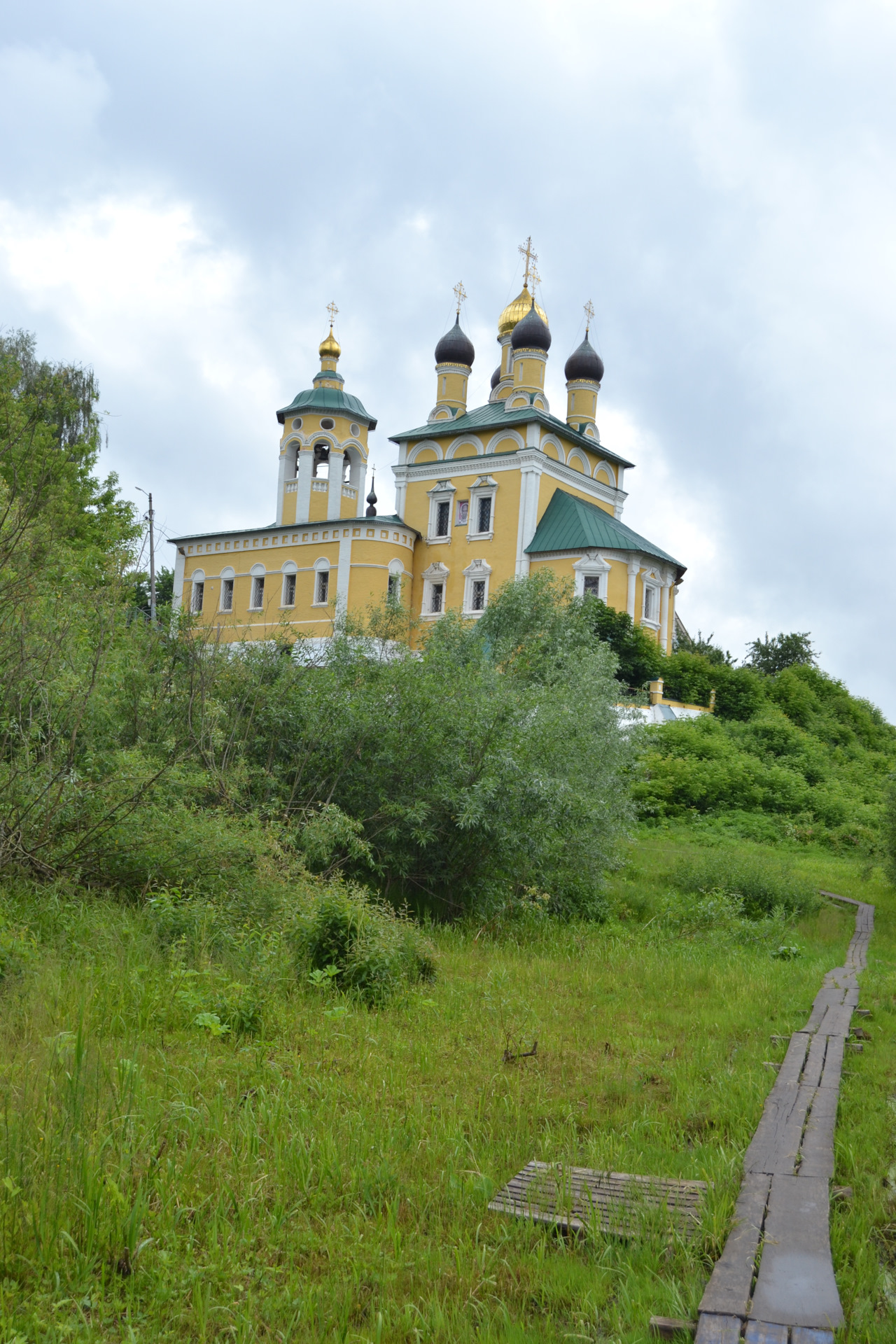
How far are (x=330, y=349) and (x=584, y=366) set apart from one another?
10.0 m

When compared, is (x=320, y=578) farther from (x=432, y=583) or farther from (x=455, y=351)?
(x=455, y=351)

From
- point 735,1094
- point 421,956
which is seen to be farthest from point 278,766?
point 735,1094

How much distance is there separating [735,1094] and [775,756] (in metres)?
21.0

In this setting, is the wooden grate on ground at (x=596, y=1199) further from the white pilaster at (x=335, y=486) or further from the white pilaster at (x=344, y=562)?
the white pilaster at (x=335, y=486)

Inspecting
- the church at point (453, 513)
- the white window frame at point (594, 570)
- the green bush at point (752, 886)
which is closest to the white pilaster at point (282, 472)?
the church at point (453, 513)

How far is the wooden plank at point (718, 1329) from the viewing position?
279 cm

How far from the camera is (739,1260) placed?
324 centimetres

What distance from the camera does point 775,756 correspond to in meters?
25.1

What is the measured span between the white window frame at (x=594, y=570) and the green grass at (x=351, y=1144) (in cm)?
2670

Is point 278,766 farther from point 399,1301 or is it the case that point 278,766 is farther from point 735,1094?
point 399,1301

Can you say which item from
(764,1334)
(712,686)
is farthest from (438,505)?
(764,1334)

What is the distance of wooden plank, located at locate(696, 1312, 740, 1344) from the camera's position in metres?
2.79

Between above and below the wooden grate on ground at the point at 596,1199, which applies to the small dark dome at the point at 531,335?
above

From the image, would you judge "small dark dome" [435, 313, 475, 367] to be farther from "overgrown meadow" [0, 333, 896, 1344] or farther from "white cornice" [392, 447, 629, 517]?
"overgrown meadow" [0, 333, 896, 1344]
